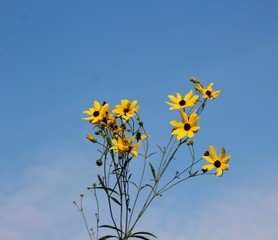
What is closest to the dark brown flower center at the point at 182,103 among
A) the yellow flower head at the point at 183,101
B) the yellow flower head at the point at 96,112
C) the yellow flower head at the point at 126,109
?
the yellow flower head at the point at 183,101

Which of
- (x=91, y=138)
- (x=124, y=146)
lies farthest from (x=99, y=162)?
(x=124, y=146)

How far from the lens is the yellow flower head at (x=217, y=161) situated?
4.64 metres

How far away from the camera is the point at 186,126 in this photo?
466 cm

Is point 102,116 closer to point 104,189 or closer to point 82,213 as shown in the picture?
point 104,189

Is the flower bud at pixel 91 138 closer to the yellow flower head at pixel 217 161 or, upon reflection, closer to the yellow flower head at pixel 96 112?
the yellow flower head at pixel 96 112

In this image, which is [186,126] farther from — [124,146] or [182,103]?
[124,146]

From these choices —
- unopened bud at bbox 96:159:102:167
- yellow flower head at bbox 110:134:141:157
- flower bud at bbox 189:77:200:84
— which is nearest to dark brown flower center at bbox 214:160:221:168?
yellow flower head at bbox 110:134:141:157

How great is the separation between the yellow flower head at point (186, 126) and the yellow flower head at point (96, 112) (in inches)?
36.8

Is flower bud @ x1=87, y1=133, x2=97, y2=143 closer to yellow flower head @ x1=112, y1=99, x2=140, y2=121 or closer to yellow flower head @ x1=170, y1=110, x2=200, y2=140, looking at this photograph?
yellow flower head @ x1=112, y1=99, x2=140, y2=121

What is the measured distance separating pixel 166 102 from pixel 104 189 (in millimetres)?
1204

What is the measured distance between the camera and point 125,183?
4.89 meters

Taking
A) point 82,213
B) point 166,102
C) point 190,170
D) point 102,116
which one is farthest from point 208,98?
point 82,213

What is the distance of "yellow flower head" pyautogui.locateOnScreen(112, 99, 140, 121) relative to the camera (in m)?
5.11

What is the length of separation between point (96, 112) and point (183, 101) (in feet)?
3.52
